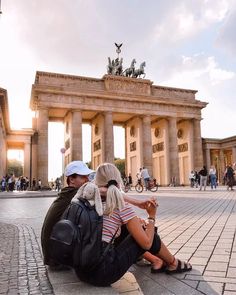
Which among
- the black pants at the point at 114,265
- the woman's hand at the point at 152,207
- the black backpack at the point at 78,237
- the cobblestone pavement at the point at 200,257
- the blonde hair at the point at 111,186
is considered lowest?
the cobblestone pavement at the point at 200,257

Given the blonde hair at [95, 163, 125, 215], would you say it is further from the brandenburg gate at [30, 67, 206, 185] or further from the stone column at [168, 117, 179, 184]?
the stone column at [168, 117, 179, 184]

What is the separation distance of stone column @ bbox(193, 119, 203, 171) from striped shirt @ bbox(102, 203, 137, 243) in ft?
153

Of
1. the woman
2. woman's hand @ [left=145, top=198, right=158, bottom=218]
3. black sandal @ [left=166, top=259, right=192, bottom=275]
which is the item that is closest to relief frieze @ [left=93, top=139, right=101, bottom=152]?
black sandal @ [left=166, top=259, right=192, bottom=275]

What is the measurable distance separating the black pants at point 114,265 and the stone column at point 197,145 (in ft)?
153

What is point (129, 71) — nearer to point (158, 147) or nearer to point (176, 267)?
point (158, 147)

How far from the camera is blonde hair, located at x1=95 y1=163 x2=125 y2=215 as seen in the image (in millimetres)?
3229

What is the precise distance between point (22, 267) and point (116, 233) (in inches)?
63.5

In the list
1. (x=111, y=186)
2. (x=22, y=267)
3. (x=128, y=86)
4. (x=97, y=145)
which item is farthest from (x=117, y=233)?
(x=97, y=145)

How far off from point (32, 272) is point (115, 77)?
141ft

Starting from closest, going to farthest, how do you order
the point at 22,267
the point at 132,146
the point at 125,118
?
the point at 22,267 < the point at 125,118 < the point at 132,146

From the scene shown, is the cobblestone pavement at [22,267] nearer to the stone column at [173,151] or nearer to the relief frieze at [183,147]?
the stone column at [173,151]

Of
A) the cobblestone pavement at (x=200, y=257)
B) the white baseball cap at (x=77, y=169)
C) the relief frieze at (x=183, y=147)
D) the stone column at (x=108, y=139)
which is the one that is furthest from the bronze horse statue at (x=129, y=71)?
the white baseball cap at (x=77, y=169)

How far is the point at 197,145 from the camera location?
49.6m

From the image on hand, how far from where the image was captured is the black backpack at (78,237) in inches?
112
